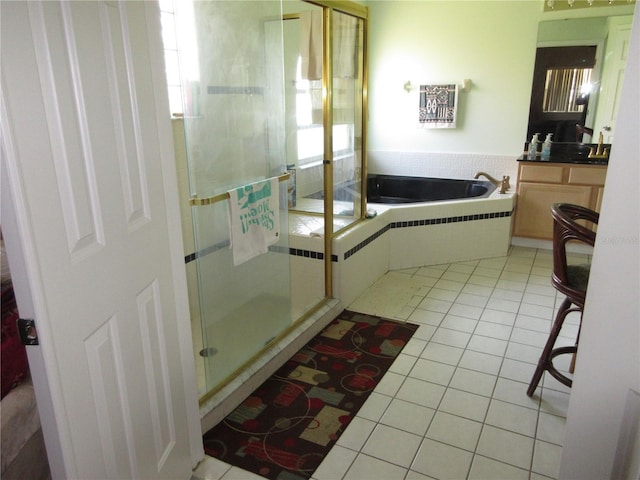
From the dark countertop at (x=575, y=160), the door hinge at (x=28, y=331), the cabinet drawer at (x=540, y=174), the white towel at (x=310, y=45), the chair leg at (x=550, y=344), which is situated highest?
the white towel at (x=310, y=45)

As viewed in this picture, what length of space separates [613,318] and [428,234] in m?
2.75

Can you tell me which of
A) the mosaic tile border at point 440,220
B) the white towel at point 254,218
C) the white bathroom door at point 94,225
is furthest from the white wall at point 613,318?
the mosaic tile border at point 440,220

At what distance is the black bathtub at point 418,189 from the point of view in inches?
187

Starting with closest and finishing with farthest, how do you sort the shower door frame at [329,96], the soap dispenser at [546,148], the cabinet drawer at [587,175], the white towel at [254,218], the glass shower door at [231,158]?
the glass shower door at [231,158] < the white towel at [254,218] < the shower door frame at [329,96] < the cabinet drawer at [587,175] < the soap dispenser at [546,148]

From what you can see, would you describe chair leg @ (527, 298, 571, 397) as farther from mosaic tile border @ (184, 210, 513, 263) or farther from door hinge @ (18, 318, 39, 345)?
door hinge @ (18, 318, 39, 345)

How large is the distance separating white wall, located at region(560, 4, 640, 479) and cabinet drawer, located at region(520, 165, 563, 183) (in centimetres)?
332

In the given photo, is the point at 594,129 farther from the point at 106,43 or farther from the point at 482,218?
the point at 106,43

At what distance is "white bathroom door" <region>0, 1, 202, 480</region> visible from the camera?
3.11ft

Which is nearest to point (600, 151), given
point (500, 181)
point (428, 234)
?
point (500, 181)

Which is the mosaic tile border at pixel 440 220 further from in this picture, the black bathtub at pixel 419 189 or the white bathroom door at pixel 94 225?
the white bathroom door at pixel 94 225

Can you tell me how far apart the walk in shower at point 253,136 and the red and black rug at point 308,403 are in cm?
19

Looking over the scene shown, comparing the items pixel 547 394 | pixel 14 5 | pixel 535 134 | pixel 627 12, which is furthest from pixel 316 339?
pixel 627 12

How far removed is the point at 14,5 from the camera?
0.89m

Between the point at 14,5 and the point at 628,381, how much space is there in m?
1.55
